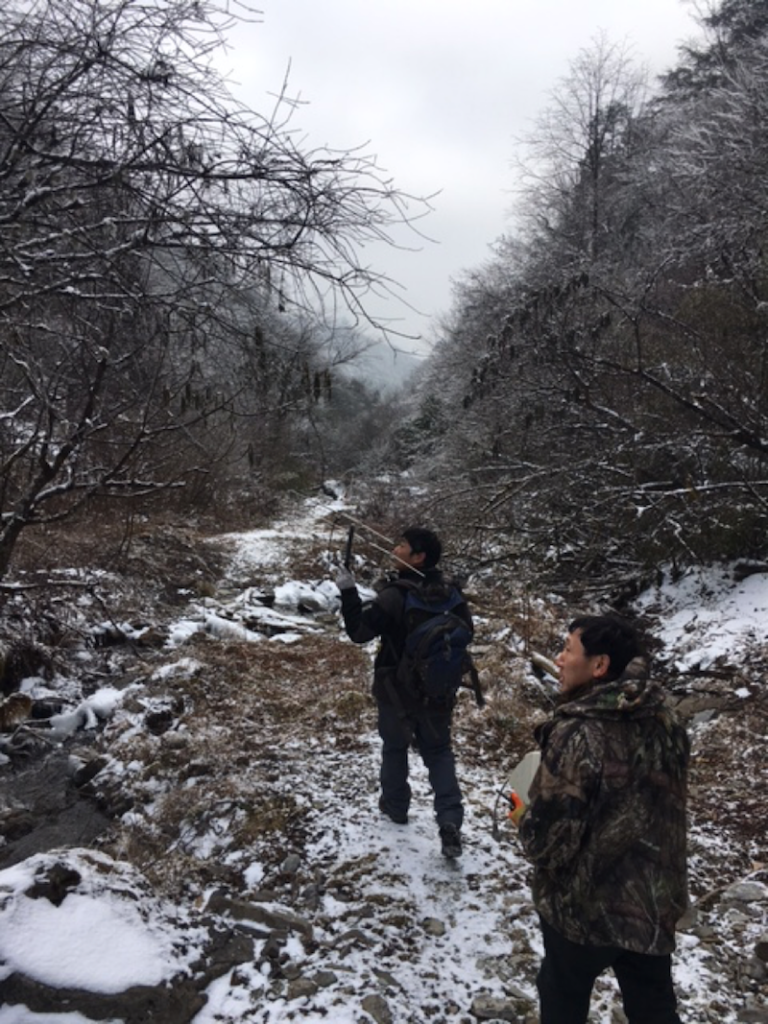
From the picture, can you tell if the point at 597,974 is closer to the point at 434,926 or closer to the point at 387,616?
the point at 434,926

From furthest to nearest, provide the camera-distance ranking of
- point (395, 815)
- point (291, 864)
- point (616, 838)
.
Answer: point (395, 815) → point (291, 864) → point (616, 838)

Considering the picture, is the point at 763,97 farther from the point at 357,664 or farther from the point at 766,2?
the point at 357,664

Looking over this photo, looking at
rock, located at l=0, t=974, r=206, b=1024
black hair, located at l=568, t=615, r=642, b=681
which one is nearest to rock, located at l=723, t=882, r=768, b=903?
black hair, located at l=568, t=615, r=642, b=681

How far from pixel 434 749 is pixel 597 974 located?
166cm

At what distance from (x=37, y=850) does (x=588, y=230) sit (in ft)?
77.6

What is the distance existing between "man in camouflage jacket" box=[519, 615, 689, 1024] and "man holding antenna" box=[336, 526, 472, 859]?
1.56 m

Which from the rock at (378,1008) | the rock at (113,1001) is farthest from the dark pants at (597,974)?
the rock at (113,1001)

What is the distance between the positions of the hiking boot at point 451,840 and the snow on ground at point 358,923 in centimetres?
8

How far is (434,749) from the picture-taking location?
374 centimetres

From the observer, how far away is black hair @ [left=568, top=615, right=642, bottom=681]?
7.17ft

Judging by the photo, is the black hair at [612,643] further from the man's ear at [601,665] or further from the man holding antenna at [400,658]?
the man holding antenna at [400,658]

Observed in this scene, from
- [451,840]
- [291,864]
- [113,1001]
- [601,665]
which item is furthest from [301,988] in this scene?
[601,665]

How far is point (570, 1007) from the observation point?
7.22 feet

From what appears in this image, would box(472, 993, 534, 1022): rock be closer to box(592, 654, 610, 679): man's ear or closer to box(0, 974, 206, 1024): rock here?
box(0, 974, 206, 1024): rock
